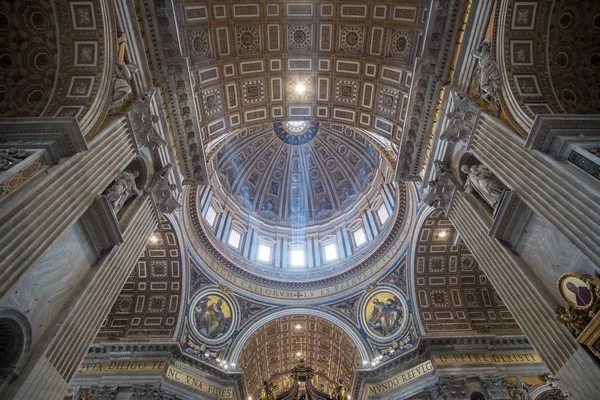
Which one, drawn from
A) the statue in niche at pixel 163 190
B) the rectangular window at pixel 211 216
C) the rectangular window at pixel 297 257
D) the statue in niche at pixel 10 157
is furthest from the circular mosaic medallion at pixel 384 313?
the statue in niche at pixel 10 157

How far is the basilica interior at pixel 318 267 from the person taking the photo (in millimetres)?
6684

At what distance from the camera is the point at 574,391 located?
20.8 feet

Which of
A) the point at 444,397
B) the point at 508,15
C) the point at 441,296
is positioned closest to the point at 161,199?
the point at 508,15

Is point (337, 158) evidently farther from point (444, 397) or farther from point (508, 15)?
point (508, 15)

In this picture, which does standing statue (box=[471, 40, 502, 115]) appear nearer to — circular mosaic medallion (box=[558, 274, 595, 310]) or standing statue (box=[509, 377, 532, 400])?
circular mosaic medallion (box=[558, 274, 595, 310])

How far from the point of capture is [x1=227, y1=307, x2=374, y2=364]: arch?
1780cm

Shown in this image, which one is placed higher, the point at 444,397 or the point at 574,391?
the point at 444,397

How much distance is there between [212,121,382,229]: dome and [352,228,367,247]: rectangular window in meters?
2.00

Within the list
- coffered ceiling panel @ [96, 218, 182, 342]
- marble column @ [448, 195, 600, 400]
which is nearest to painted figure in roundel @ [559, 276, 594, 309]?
marble column @ [448, 195, 600, 400]

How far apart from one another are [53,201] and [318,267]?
58.1 feet

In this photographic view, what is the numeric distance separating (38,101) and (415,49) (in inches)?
406

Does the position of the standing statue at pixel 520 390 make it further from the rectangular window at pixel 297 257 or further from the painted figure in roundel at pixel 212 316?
the rectangular window at pixel 297 257

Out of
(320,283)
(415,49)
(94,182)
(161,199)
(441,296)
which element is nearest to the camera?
(94,182)

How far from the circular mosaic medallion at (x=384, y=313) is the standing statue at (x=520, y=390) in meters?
4.74
